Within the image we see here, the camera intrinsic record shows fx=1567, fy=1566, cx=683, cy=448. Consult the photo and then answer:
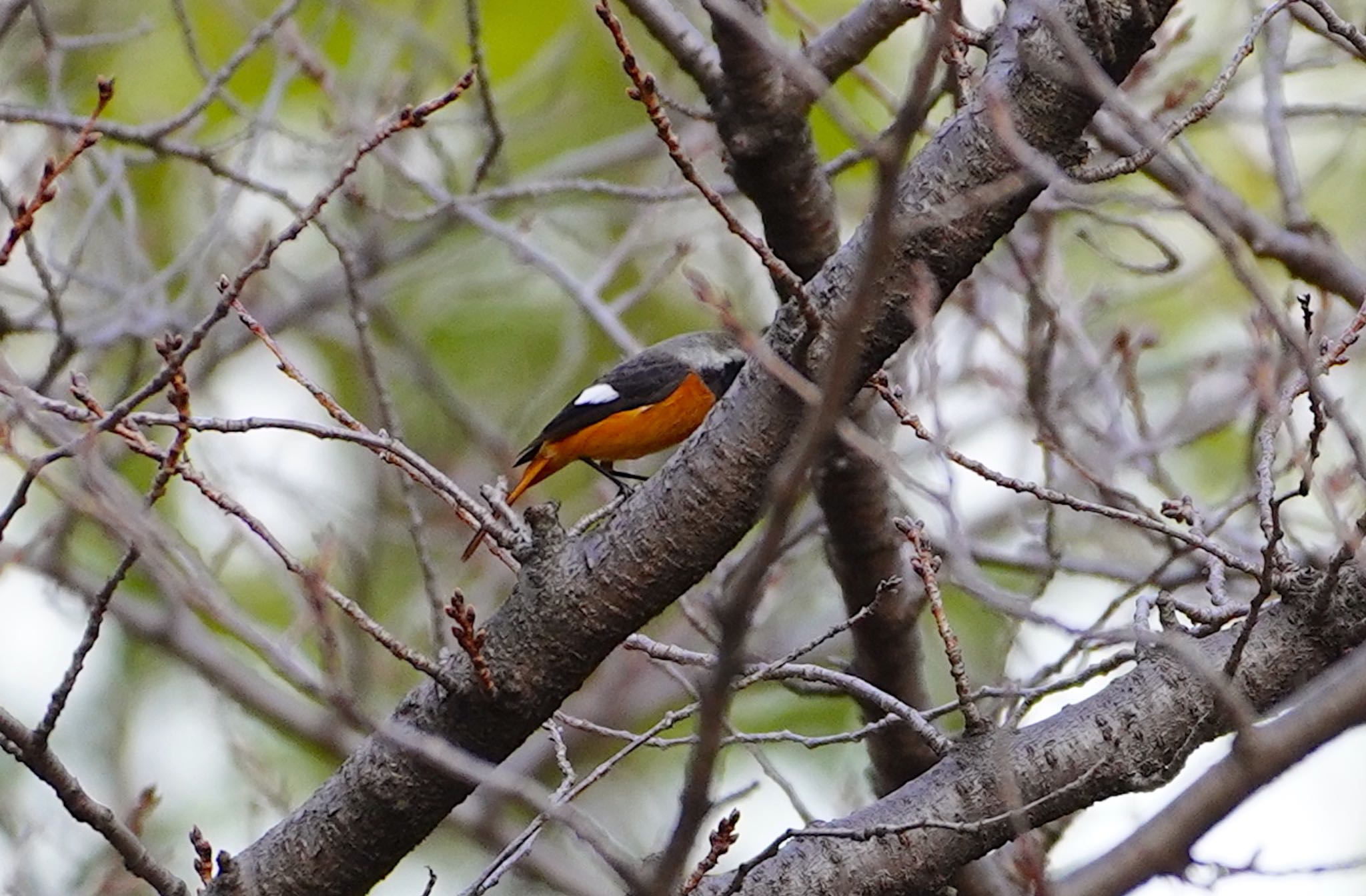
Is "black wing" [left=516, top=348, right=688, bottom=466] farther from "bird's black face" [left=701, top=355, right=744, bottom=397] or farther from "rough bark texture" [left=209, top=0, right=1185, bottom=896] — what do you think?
"rough bark texture" [left=209, top=0, right=1185, bottom=896]

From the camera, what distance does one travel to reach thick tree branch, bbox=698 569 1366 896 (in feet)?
9.70

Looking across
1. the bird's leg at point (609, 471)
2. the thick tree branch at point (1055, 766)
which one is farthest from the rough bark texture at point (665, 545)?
the bird's leg at point (609, 471)

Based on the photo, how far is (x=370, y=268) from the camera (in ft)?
24.9

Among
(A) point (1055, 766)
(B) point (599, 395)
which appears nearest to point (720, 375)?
(B) point (599, 395)

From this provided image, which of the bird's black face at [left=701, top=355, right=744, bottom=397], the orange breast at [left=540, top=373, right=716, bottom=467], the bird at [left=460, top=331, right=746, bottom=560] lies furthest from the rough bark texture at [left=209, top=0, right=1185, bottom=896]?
the bird's black face at [left=701, top=355, right=744, bottom=397]

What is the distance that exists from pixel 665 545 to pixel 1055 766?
856 mm

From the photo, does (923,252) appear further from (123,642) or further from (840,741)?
(123,642)

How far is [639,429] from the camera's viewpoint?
6.62 meters

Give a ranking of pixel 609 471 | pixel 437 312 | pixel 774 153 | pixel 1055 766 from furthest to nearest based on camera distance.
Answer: pixel 437 312 → pixel 609 471 → pixel 774 153 → pixel 1055 766

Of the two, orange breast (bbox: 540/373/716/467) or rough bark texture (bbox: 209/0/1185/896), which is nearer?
rough bark texture (bbox: 209/0/1185/896)

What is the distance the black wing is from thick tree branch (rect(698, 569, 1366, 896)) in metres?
3.56

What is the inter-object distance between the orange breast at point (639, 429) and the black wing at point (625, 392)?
3 centimetres

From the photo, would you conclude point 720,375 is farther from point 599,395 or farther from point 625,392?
point 599,395

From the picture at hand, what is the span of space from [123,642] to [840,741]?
8765mm
